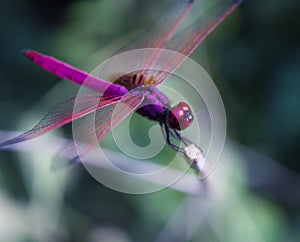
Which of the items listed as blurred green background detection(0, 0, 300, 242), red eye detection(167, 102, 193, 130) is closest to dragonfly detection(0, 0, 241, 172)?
red eye detection(167, 102, 193, 130)

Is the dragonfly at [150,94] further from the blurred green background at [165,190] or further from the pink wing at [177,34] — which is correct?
the blurred green background at [165,190]

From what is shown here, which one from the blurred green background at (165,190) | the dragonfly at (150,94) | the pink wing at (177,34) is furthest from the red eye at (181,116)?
the blurred green background at (165,190)

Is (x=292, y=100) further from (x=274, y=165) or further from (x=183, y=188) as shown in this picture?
(x=183, y=188)

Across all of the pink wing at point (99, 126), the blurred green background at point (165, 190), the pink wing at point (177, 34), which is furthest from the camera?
the blurred green background at point (165, 190)

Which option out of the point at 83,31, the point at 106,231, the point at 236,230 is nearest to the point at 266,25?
the point at 83,31

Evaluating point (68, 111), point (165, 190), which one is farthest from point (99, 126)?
point (165, 190)

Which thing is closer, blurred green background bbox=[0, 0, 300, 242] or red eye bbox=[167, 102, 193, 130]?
red eye bbox=[167, 102, 193, 130]

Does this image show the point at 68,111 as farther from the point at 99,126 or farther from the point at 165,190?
the point at 165,190

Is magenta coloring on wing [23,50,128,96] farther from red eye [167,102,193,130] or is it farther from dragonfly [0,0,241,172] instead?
red eye [167,102,193,130]
